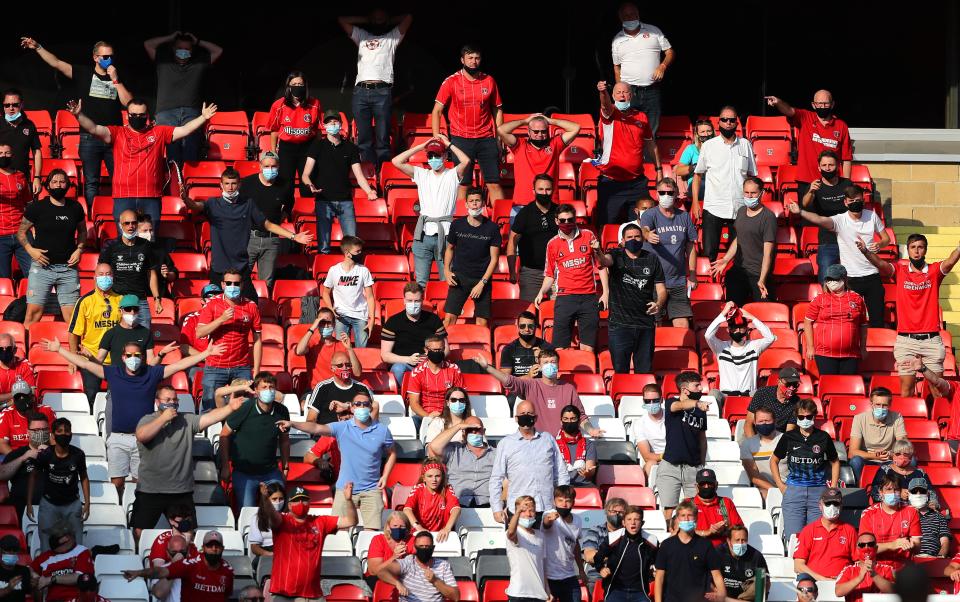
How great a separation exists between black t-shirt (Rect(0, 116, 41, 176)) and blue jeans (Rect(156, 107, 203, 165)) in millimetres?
1377

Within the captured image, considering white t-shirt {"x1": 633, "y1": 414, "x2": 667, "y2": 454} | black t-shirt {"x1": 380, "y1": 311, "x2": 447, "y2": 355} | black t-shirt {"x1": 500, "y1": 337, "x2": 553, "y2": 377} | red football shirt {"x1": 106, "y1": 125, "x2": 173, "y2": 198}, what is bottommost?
white t-shirt {"x1": 633, "y1": 414, "x2": 667, "y2": 454}

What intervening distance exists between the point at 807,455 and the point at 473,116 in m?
5.63

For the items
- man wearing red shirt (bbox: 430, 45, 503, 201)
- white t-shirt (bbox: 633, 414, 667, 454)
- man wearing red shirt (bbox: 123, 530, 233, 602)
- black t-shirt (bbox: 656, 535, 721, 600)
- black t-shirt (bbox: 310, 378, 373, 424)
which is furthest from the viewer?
man wearing red shirt (bbox: 430, 45, 503, 201)

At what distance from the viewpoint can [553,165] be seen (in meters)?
16.4

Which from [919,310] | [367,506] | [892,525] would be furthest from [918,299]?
[367,506]

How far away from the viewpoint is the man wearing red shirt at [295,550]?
11.2 meters

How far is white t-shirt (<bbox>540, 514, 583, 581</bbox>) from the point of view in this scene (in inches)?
451

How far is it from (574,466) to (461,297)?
276 cm

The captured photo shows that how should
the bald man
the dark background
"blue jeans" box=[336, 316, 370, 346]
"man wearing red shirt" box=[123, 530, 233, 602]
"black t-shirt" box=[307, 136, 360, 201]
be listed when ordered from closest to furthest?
"man wearing red shirt" box=[123, 530, 233, 602] < the bald man < "blue jeans" box=[336, 316, 370, 346] < "black t-shirt" box=[307, 136, 360, 201] < the dark background

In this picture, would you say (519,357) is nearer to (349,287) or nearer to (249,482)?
(349,287)

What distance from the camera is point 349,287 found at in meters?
14.5

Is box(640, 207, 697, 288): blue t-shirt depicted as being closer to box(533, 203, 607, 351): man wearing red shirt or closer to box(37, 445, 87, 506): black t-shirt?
box(533, 203, 607, 351): man wearing red shirt

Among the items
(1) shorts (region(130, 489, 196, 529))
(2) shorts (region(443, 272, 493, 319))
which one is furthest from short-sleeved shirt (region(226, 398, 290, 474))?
(2) shorts (region(443, 272, 493, 319))

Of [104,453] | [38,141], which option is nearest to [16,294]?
[38,141]
